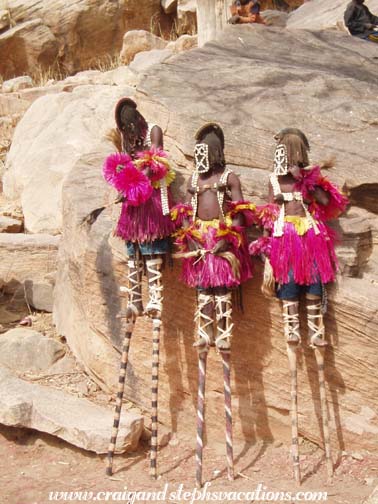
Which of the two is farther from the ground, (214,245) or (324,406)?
(214,245)

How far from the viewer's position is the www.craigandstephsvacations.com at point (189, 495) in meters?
4.63

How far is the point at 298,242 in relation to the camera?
470 cm

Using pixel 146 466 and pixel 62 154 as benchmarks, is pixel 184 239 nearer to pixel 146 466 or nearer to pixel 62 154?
pixel 146 466

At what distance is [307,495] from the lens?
4.63 metres

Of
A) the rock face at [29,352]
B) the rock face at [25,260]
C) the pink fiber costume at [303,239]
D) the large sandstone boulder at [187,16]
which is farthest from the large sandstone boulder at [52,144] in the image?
the large sandstone boulder at [187,16]

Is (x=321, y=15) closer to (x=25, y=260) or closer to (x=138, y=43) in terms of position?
(x=138, y=43)

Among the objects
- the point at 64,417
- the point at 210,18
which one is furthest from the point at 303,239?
the point at 210,18

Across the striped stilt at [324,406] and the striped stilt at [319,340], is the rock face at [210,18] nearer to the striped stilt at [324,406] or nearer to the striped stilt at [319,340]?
the striped stilt at [319,340]

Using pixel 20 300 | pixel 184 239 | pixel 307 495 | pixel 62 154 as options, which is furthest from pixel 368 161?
pixel 62 154

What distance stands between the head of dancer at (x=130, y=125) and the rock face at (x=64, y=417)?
70.8 inches

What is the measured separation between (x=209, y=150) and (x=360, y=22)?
15.8ft

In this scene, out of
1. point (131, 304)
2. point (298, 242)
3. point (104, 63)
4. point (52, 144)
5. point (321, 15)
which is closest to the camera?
point (298, 242)

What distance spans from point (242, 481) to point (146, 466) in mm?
657

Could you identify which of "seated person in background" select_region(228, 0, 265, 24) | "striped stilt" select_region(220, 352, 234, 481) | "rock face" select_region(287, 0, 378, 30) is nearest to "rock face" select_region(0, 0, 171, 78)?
"rock face" select_region(287, 0, 378, 30)
